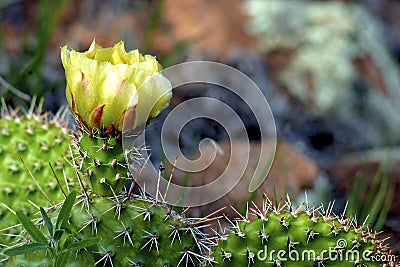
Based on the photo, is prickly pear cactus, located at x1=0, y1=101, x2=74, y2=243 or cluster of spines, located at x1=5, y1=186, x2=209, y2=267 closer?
cluster of spines, located at x1=5, y1=186, x2=209, y2=267

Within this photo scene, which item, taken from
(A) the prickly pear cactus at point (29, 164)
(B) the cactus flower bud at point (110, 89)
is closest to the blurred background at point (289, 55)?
(A) the prickly pear cactus at point (29, 164)

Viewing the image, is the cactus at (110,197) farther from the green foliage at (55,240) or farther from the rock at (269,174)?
the rock at (269,174)

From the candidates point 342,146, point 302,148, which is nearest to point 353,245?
point 302,148

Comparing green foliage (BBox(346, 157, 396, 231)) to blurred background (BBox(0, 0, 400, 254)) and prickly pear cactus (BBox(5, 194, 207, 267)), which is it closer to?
blurred background (BBox(0, 0, 400, 254))

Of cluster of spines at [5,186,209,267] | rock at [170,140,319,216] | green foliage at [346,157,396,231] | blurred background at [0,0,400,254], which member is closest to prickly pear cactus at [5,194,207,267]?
cluster of spines at [5,186,209,267]

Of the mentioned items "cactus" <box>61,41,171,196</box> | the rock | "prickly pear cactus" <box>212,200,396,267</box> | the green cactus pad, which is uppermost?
"cactus" <box>61,41,171,196</box>

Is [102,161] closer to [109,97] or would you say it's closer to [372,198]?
[109,97]

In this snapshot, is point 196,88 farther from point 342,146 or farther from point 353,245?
point 353,245
